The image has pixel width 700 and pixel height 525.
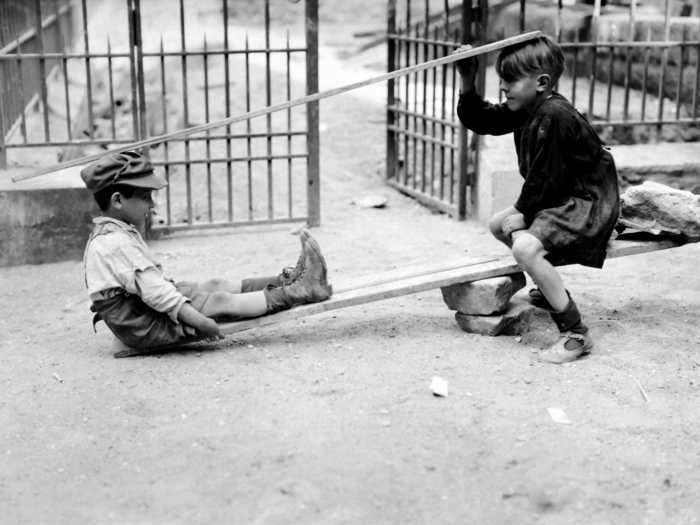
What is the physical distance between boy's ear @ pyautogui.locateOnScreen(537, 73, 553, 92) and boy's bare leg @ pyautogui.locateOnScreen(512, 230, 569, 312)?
0.69 m

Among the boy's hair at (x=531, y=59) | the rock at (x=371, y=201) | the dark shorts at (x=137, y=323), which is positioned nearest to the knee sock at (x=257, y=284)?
the dark shorts at (x=137, y=323)

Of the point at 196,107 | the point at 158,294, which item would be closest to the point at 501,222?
the point at 158,294

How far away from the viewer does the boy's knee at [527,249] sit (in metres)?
4.66

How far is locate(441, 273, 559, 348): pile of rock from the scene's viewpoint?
4926 millimetres

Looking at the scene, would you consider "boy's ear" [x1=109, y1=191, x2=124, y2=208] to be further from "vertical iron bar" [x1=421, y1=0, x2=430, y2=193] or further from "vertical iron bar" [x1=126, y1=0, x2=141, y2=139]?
"vertical iron bar" [x1=421, y1=0, x2=430, y2=193]

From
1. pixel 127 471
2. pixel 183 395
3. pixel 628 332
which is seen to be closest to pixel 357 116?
pixel 628 332

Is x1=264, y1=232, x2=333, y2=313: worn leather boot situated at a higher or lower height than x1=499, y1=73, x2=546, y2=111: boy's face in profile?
lower

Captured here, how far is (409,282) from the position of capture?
4.98 m

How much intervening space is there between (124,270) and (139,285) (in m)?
0.10

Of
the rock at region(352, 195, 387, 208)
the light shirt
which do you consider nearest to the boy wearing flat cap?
the light shirt

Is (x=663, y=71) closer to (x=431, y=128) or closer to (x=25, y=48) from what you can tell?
(x=431, y=128)

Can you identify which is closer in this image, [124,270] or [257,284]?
[124,270]

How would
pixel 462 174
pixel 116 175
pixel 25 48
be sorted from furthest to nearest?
1. pixel 25 48
2. pixel 462 174
3. pixel 116 175

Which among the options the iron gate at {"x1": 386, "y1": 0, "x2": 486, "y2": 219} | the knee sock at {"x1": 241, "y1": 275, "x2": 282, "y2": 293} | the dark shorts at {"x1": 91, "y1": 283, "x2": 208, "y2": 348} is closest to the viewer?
the dark shorts at {"x1": 91, "y1": 283, "x2": 208, "y2": 348}
